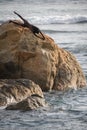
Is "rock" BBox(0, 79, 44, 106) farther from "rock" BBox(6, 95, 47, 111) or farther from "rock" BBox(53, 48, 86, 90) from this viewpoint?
"rock" BBox(53, 48, 86, 90)

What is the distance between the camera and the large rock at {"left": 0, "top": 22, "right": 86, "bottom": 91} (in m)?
13.4

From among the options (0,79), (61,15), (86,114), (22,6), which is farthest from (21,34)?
(22,6)

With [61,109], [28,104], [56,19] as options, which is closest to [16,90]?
[28,104]

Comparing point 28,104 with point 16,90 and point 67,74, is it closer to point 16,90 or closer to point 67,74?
point 16,90

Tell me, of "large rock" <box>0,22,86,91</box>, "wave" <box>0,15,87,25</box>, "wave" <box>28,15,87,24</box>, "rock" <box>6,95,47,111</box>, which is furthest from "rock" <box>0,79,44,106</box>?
"wave" <box>28,15,87,24</box>

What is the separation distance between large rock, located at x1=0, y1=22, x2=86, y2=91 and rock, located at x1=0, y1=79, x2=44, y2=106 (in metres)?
0.85

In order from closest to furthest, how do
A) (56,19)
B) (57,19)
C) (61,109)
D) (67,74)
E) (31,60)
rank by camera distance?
(61,109) → (31,60) → (67,74) → (56,19) → (57,19)

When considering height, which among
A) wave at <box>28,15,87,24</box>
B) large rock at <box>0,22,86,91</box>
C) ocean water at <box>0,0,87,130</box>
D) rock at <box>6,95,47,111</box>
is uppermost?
large rock at <box>0,22,86,91</box>

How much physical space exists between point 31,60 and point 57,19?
86.1 ft

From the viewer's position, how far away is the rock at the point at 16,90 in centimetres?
1176

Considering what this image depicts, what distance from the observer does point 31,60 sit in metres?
13.4

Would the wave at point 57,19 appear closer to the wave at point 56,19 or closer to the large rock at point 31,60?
the wave at point 56,19

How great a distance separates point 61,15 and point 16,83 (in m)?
30.0

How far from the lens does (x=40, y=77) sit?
13.4 metres
